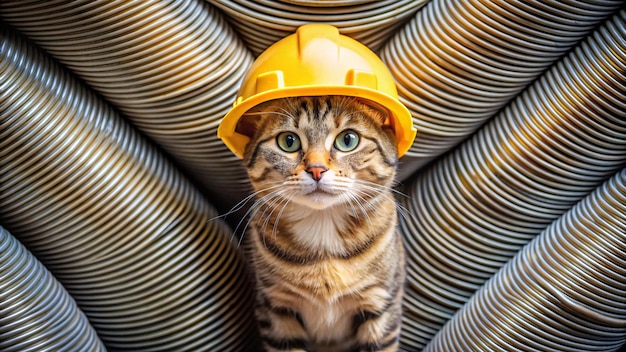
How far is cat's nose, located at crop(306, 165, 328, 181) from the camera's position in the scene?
3.40 ft

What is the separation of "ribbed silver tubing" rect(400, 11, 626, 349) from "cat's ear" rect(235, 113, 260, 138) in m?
0.47

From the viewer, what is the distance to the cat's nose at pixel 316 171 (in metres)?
1.04

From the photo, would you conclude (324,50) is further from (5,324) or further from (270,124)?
(5,324)

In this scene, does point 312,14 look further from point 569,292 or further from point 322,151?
point 569,292

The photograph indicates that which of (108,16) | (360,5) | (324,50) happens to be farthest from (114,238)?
(360,5)

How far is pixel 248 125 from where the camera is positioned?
4.05 ft

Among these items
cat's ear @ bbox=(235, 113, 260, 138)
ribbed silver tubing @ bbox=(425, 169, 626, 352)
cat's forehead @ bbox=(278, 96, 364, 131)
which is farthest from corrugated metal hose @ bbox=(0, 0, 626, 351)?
cat's forehead @ bbox=(278, 96, 364, 131)

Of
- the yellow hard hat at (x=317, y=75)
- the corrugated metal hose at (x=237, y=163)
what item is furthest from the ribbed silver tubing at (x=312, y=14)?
the yellow hard hat at (x=317, y=75)

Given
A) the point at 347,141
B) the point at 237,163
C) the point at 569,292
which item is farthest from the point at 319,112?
the point at 569,292

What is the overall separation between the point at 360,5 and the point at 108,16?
545mm

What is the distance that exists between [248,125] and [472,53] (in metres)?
0.52

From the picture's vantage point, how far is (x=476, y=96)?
132 centimetres

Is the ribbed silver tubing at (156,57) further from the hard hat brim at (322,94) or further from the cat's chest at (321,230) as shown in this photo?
the cat's chest at (321,230)

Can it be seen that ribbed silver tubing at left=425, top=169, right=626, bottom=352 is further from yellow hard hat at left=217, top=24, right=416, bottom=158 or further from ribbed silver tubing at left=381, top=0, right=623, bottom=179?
yellow hard hat at left=217, top=24, right=416, bottom=158
